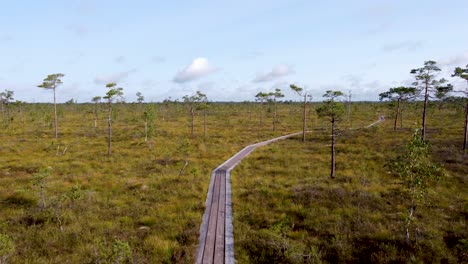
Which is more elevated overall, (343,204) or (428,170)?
(428,170)

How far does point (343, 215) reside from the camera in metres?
19.1

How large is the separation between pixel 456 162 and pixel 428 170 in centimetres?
2170

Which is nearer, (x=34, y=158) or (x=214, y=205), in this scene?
(x=214, y=205)

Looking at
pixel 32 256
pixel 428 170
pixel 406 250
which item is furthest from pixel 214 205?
pixel 428 170

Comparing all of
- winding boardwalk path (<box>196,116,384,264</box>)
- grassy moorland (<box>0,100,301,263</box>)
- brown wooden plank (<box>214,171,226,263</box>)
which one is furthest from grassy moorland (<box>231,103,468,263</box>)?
grassy moorland (<box>0,100,301,263</box>)

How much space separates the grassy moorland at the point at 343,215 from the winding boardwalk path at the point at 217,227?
665 mm

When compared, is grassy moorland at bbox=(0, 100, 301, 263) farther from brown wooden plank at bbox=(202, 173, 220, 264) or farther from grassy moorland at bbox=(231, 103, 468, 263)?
grassy moorland at bbox=(231, 103, 468, 263)

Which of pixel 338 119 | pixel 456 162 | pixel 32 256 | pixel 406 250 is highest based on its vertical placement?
pixel 338 119

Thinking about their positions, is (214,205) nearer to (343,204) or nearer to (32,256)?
(343,204)

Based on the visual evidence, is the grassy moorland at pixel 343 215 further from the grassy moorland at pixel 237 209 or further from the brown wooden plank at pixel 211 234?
the brown wooden plank at pixel 211 234

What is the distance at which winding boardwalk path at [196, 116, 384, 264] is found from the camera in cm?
1471

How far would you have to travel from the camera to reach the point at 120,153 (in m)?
42.5

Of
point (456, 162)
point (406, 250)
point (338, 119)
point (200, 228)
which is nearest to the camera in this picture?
point (406, 250)

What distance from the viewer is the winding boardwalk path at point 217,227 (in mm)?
14706
